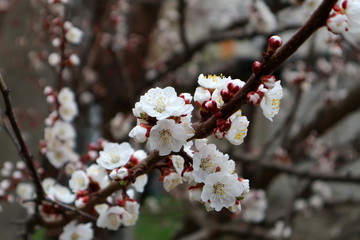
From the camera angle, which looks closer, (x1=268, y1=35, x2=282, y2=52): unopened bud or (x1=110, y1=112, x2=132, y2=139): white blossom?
(x1=268, y1=35, x2=282, y2=52): unopened bud

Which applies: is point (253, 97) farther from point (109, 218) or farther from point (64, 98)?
point (64, 98)

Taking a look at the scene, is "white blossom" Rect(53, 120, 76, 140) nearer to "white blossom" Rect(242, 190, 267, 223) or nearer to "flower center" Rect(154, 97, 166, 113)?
"flower center" Rect(154, 97, 166, 113)

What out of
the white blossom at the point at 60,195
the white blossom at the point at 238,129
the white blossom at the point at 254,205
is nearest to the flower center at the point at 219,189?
the white blossom at the point at 238,129

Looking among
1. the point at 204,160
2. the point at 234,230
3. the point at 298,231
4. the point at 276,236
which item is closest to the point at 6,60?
the point at 234,230

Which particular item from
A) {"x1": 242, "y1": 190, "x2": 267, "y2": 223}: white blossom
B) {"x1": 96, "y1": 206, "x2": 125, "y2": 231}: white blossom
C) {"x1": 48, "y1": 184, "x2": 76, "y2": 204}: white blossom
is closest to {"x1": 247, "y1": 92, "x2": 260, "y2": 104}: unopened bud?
{"x1": 96, "y1": 206, "x2": 125, "y2": 231}: white blossom

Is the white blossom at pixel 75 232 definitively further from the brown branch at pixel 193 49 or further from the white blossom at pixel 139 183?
the brown branch at pixel 193 49

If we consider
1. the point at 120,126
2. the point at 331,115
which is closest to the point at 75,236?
the point at 120,126
